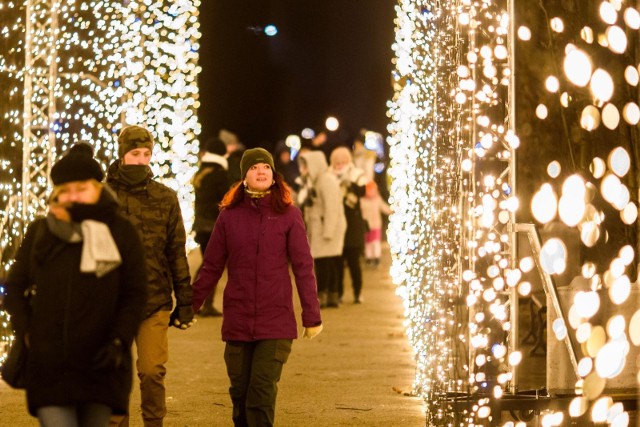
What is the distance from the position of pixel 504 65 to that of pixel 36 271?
453 cm

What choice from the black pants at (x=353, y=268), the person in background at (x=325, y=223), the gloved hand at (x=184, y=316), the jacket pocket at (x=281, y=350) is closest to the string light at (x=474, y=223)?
the jacket pocket at (x=281, y=350)

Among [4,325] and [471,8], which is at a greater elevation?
[471,8]

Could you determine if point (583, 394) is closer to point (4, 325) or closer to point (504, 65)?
point (504, 65)

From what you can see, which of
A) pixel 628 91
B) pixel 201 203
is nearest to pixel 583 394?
pixel 628 91

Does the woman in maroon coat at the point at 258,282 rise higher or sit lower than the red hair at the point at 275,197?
A: lower

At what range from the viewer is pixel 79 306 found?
18.1 ft

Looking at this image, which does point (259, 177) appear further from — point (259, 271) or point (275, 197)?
point (259, 271)

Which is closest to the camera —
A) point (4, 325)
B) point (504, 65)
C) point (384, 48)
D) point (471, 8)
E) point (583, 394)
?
point (583, 394)

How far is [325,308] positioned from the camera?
18.1m

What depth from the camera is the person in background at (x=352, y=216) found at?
1852 cm

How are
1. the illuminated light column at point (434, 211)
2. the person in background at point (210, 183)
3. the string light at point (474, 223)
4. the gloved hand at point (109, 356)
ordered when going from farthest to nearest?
the person in background at point (210, 183) → the illuminated light column at point (434, 211) → the string light at point (474, 223) → the gloved hand at point (109, 356)

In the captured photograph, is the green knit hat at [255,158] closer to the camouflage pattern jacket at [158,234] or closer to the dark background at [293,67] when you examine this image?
the camouflage pattern jacket at [158,234]

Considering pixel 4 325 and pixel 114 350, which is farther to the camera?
pixel 4 325

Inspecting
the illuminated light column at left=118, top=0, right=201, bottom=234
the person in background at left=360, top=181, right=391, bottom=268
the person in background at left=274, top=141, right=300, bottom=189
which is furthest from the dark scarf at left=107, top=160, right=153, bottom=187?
the person in background at left=274, top=141, right=300, bottom=189
